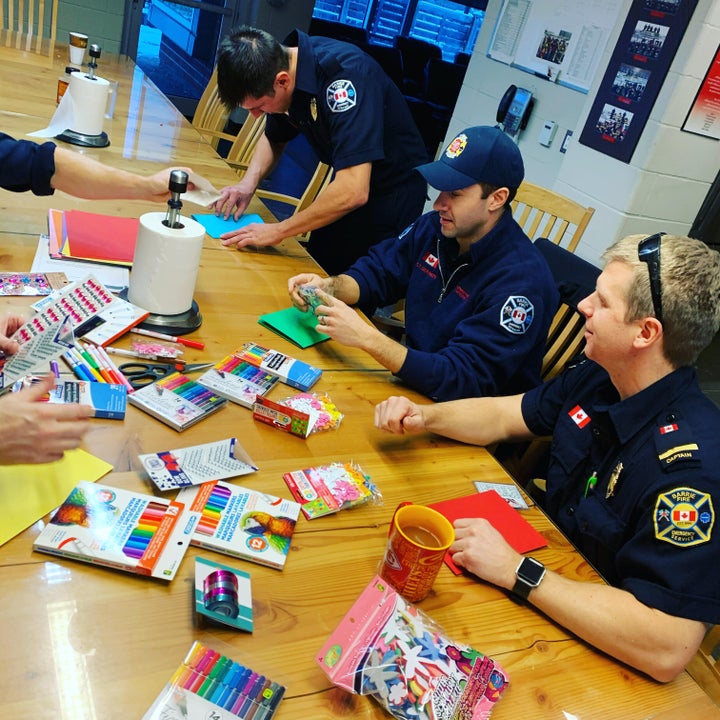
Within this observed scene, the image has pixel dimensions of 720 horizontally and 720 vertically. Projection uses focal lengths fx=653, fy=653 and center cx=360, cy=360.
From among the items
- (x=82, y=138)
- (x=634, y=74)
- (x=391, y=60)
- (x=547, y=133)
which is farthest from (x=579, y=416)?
(x=391, y=60)

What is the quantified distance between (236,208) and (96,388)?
120 cm

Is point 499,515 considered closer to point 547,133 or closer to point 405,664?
point 405,664

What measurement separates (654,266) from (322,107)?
134 centimetres

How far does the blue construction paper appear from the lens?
2.11 meters

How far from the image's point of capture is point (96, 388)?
1.21 metres

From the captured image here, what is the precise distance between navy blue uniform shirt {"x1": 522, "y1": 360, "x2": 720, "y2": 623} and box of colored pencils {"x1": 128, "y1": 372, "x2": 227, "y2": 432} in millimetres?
732

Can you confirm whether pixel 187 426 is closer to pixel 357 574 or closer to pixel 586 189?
pixel 357 574

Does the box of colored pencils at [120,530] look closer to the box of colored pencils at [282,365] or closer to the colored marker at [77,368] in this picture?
the colored marker at [77,368]

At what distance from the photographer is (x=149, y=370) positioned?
133 centimetres

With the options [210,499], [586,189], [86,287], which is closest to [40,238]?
[86,287]

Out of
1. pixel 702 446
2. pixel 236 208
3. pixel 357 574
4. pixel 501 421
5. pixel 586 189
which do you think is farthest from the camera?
pixel 586 189

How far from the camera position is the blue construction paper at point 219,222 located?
211 cm

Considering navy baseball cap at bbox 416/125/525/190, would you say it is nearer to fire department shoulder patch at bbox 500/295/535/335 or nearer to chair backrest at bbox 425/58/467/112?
fire department shoulder patch at bbox 500/295/535/335

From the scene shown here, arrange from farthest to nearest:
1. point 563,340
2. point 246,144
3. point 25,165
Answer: point 246,144
point 563,340
point 25,165
